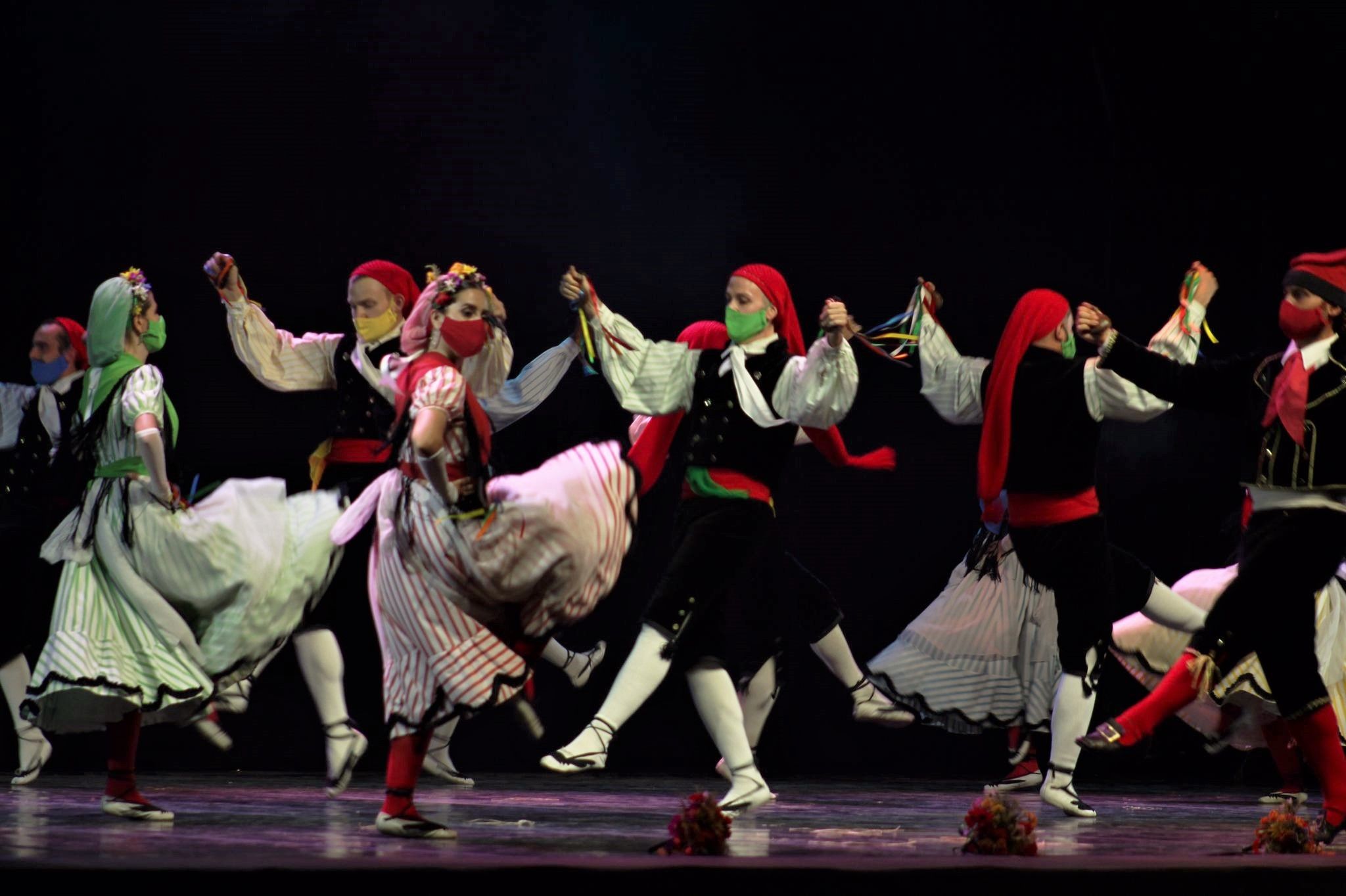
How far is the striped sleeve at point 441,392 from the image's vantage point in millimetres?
4105

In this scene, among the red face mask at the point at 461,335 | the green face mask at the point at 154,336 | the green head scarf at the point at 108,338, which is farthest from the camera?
the green face mask at the point at 154,336

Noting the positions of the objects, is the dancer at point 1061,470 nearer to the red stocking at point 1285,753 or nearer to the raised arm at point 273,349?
the red stocking at point 1285,753

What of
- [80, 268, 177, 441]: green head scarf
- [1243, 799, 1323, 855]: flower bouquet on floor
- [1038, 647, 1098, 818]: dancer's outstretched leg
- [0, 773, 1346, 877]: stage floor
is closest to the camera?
[0, 773, 1346, 877]: stage floor

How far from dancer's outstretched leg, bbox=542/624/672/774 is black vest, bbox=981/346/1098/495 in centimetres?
137

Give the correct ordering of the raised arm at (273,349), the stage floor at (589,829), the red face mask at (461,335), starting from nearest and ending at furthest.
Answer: the stage floor at (589,829) → the red face mask at (461,335) → the raised arm at (273,349)

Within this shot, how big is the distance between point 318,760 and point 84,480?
5.92ft

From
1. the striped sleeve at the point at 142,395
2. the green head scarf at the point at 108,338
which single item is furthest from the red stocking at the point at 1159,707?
the green head scarf at the point at 108,338

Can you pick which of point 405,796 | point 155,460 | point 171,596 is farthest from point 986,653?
point 155,460

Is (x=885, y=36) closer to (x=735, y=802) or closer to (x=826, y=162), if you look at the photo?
(x=826, y=162)

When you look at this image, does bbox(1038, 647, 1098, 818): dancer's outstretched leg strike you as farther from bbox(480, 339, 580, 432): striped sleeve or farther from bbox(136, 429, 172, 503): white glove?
bbox(136, 429, 172, 503): white glove

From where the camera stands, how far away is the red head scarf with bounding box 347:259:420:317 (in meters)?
5.51

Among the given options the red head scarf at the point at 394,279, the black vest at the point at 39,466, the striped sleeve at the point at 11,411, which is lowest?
the black vest at the point at 39,466

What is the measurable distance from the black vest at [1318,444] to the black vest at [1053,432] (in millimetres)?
787

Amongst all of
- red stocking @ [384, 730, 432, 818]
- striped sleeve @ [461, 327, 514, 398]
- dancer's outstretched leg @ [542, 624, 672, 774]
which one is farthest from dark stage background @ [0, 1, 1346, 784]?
red stocking @ [384, 730, 432, 818]
